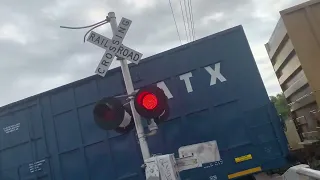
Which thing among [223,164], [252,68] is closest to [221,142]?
[223,164]

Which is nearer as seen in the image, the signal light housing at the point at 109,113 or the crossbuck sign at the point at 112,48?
the signal light housing at the point at 109,113

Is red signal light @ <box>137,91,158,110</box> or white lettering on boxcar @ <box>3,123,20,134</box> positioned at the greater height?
white lettering on boxcar @ <box>3,123,20,134</box>

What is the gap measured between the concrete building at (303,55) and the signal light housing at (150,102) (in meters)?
2.67

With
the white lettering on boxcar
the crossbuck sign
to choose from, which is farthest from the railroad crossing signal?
the white lettering on boxcar

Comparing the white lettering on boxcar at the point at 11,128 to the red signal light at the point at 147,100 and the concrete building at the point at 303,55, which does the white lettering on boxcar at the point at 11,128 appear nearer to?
the red signal light at the point at 147,100

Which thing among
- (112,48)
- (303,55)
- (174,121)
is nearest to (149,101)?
(112,48)

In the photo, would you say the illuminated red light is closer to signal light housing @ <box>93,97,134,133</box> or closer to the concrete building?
signal light housing @ <box>93,97,134,133</box>

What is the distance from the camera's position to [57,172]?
630 centimetres

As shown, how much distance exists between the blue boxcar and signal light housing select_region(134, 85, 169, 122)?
2.57 m

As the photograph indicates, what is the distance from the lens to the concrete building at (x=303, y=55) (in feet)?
15.9

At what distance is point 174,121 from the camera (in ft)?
18.8

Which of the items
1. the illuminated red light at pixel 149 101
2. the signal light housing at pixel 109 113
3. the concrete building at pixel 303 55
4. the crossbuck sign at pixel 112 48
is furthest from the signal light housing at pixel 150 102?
the concrete building at pixel 303 55

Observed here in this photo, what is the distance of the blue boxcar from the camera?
5.51 metres

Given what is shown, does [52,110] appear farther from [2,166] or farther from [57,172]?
[2,166]
